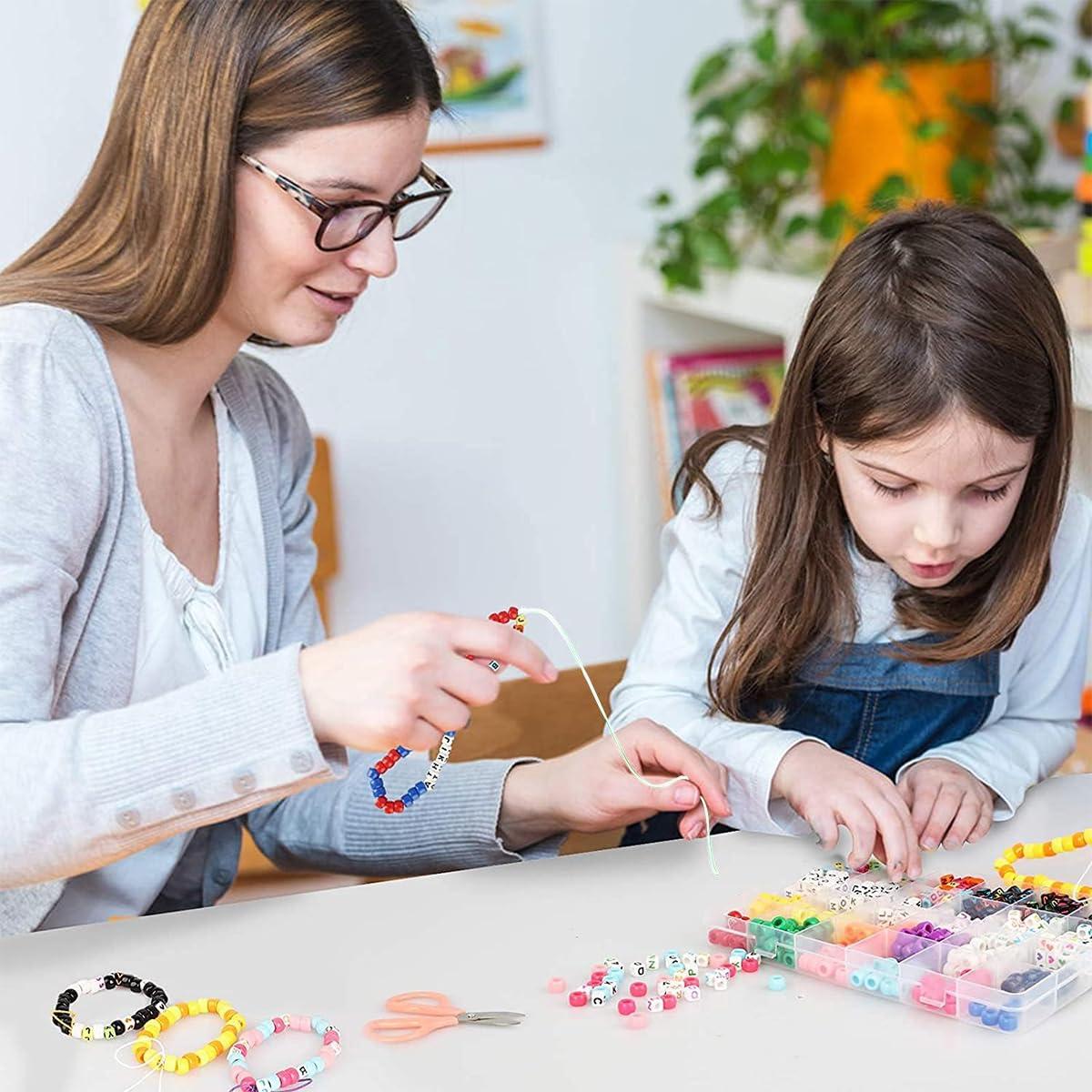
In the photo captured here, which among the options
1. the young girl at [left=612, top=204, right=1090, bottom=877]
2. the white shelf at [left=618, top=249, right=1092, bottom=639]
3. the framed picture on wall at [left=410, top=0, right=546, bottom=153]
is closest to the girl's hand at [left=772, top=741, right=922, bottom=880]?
the young girl at [left=612, top=204, right=1090, bottom=877]

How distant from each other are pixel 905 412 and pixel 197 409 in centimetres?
56

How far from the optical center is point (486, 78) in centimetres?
256

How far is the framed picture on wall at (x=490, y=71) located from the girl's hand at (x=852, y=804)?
160 centimetres

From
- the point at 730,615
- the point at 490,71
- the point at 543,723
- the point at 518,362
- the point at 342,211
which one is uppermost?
the point at 490,71

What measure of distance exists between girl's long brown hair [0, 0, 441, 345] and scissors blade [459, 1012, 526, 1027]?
1.91 feet

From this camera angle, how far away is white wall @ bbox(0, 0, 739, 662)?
8.46 ft

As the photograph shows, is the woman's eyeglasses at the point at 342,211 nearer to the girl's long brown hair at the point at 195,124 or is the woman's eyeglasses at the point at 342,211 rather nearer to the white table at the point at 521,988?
the girl's long brown hair at the point at 195,124

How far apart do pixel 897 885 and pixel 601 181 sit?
1.87 m

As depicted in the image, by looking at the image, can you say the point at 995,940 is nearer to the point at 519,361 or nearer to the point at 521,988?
the point at 521,988

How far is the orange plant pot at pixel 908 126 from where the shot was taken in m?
2.32

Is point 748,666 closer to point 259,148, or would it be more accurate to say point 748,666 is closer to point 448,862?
point 448,862

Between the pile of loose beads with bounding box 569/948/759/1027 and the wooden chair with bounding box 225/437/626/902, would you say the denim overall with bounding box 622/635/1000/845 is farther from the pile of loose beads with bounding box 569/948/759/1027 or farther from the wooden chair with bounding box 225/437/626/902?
the pile of loose beads with bounding box 569/948/759/1027

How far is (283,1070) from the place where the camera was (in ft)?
2.61

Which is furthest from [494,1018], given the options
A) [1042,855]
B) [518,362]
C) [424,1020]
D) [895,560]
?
[518,362]
